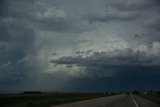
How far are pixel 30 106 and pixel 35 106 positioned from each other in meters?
0.57

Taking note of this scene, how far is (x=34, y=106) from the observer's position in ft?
137

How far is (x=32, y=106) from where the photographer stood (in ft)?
137

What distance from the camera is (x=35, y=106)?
41750 millimetres

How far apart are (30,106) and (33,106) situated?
1.19 ft

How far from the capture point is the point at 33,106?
41.7 m

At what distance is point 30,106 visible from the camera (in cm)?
4153

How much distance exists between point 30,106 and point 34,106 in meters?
0.45

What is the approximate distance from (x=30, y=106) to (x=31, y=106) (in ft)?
0.36

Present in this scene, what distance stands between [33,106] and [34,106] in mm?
119

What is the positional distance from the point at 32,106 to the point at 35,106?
34 cm

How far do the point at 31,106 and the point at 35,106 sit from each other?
461mm

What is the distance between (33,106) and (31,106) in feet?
0.84
